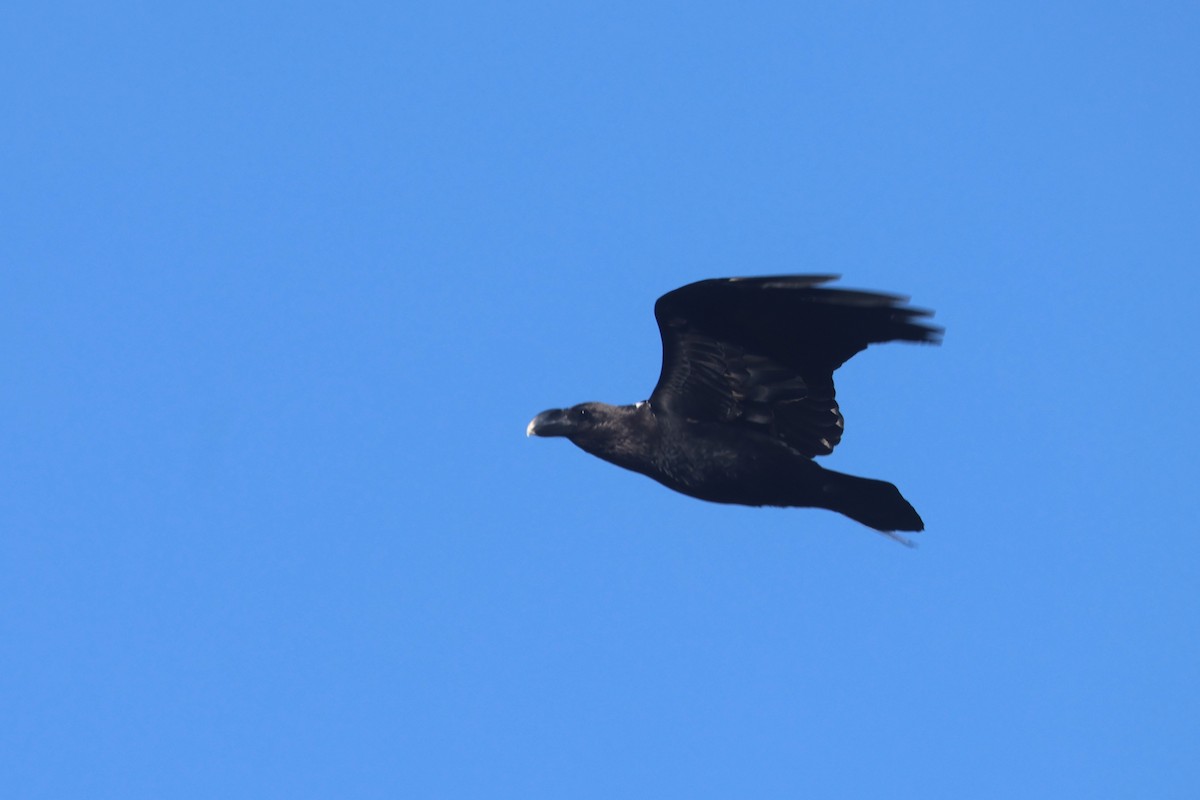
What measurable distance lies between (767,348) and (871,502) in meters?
1.60

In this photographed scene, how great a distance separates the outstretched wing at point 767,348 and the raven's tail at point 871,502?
663 millimetres

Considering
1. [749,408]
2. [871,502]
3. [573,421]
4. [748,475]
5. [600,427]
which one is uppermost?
[573,421]

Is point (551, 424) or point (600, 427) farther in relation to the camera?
point (551, 424)

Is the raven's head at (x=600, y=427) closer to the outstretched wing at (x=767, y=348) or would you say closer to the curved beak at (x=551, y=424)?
the curved beak at (x=551, y=424)

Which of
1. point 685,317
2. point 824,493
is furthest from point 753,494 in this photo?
point 685,317

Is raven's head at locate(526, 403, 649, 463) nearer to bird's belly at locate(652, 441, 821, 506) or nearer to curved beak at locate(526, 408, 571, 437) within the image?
curved beak at locate(526, 408, 571, 437)

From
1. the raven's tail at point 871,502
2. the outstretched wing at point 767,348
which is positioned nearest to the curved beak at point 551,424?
the outstretched wing at point 767,348

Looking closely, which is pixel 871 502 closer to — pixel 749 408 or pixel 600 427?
pixel 749 408

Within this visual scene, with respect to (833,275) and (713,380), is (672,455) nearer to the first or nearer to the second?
(713,380)

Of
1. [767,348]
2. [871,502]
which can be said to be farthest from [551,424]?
[871,502]

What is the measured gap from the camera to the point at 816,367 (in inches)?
617

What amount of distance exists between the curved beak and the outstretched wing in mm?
885

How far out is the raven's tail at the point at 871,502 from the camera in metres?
Result: 15.2

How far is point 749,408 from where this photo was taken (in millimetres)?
15797
